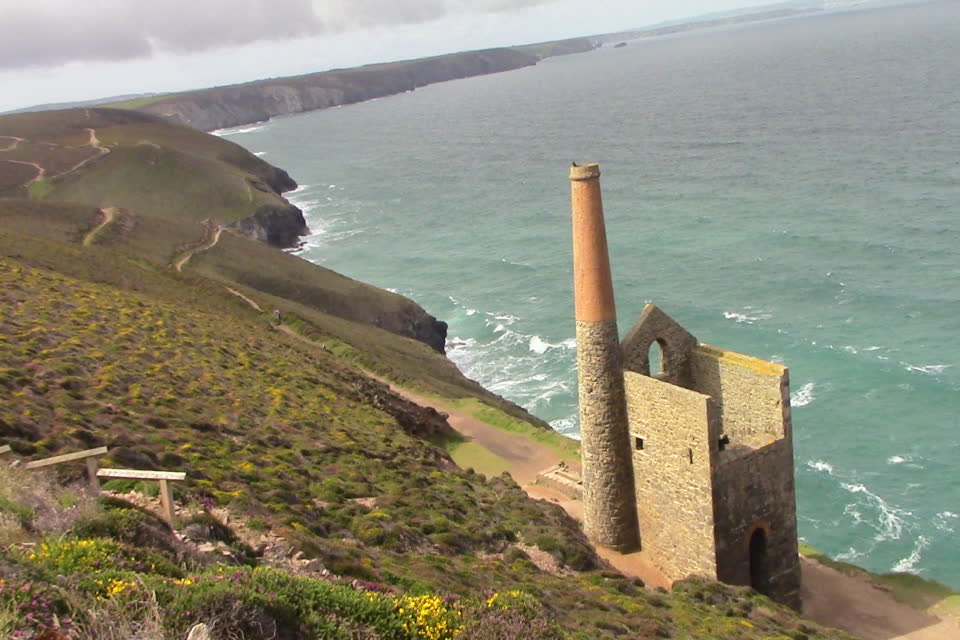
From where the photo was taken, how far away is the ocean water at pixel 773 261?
1608 inches

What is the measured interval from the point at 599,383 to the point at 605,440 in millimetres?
1742

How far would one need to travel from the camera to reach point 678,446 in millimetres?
23703

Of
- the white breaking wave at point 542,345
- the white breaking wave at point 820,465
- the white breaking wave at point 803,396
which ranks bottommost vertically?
the white breaking wave at point 820,465

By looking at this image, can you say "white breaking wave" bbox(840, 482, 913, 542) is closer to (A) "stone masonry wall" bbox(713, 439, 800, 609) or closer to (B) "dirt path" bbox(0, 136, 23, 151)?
(A) "stone masonry wall" bbox(713, 439, 800, 609)

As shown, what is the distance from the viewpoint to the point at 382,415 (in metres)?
35.9

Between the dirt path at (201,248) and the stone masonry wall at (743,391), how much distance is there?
43476 millimetres

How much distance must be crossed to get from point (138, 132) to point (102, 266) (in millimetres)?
97320

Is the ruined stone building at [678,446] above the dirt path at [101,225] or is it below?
below

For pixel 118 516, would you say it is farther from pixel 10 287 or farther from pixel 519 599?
pixel 10 287

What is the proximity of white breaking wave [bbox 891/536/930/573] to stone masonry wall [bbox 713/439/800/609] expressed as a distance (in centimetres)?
986

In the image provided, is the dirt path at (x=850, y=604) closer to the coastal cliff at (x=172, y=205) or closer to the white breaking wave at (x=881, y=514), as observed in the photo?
the white breaking wave at (x=881, y=514)

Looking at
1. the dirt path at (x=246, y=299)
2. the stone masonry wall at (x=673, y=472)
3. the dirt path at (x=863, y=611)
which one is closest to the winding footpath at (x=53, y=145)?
the dirt path at (x=246, y=299)

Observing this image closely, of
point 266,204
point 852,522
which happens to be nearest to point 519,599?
point 852,522

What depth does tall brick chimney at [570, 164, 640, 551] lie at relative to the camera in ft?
80.8
